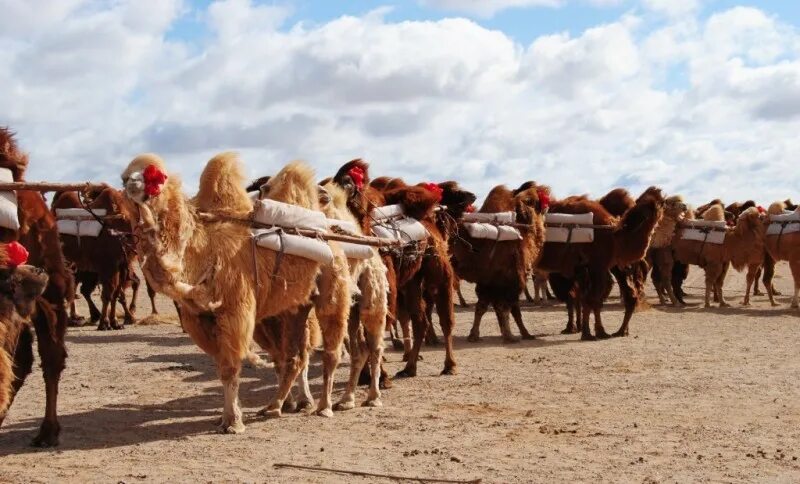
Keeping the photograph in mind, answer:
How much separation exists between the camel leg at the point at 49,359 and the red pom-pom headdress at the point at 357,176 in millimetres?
3838

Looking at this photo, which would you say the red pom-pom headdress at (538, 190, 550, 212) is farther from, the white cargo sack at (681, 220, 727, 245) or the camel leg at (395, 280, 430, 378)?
the white cargo sack at (681, 220, 727, 245)

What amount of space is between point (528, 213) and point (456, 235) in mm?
1726

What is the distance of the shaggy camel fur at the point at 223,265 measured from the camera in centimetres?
826

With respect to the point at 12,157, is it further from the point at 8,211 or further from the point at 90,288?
the point at 90,288

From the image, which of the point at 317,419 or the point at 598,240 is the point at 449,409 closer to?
the point at 317,419

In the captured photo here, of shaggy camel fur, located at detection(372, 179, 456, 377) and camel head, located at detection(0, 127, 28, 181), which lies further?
shaggy camel fur, located at detection(372, 179, 456, 377)

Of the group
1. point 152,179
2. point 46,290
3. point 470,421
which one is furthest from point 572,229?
point 46,290

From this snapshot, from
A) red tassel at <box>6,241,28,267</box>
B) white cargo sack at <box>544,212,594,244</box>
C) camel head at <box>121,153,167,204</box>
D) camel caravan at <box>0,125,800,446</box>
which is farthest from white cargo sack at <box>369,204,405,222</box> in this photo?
white cargo sack at <box>544,212,594,244</box>

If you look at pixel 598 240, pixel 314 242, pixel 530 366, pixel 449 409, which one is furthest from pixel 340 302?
pixel 598 240

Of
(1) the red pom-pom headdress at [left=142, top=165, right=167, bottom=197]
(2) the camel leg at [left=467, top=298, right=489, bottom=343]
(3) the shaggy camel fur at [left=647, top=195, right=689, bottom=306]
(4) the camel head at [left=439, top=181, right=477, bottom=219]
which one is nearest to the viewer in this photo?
(1) the red pom-pom headdress at [left=142, top=165, right=167, bottom=197]

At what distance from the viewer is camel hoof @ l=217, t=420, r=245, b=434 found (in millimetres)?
9031

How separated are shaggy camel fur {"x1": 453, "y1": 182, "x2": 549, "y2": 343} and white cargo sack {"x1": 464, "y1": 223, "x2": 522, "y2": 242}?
117mm

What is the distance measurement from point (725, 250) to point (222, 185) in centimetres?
1728

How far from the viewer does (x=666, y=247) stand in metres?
23.6
